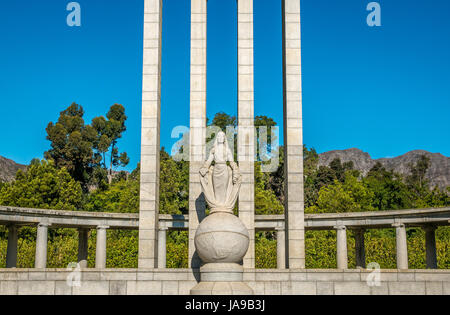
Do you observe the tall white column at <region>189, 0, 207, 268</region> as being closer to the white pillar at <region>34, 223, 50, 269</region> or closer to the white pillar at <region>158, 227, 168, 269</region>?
the white pillar at <region>158, 227, 168, 269</region>

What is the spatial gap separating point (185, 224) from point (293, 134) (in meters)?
11.6

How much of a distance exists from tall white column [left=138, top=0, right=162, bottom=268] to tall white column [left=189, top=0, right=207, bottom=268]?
Result: 1.74m

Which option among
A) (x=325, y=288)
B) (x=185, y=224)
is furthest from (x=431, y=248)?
(x=325, y=288)

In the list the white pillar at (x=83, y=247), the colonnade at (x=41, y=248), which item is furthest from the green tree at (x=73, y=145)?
the colonnade at (x=41, y=248)

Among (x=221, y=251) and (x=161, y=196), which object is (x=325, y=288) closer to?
(x=221, y=251)

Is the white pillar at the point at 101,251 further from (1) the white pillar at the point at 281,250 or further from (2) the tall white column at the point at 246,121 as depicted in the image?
(2) the tall white column at the point at 246,121

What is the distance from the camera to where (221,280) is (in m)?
18.1

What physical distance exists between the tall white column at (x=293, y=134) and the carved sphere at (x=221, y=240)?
6741mm

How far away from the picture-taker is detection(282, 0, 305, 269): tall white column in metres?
24.7

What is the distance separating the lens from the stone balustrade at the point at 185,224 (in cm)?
3356

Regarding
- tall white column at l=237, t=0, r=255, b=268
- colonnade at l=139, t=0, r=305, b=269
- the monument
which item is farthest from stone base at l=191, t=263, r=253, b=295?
tall white column at l=237, t=0, r=255, b=268

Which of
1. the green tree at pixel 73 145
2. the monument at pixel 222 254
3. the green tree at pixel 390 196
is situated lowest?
the monument at pixel 222 254

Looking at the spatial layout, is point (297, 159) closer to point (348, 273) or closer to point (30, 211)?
point (348, 273)
